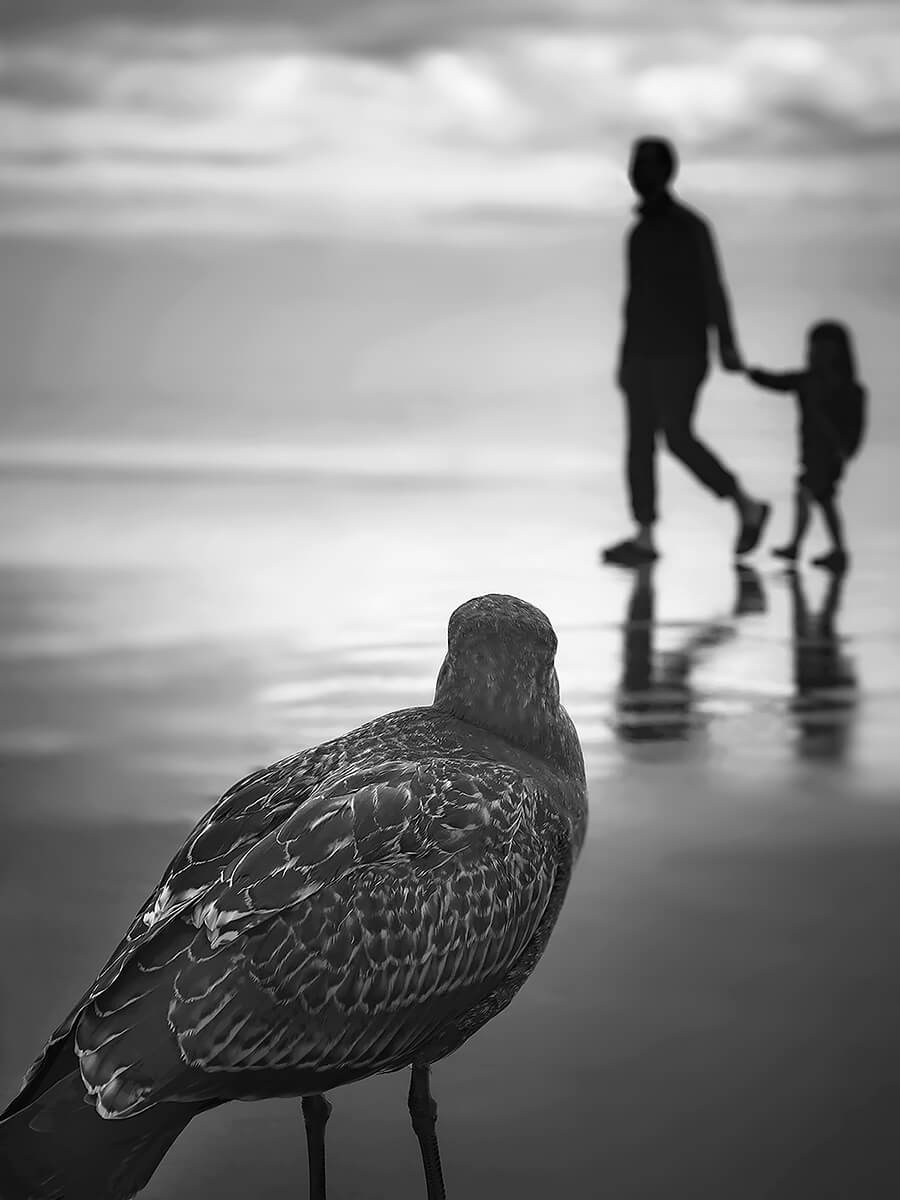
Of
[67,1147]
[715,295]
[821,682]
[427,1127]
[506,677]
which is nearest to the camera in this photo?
[67,1147]

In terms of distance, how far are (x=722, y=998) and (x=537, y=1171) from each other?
1.00 meters

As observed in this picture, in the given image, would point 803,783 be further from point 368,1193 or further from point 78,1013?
point 78,1013

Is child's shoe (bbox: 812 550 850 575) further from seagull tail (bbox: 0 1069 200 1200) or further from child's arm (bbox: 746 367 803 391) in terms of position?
seagull tail (bbox: 0 1069 200 1200)

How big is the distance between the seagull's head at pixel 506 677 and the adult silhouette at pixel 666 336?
852cm

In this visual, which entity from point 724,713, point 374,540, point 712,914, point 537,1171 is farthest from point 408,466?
point 537,1171

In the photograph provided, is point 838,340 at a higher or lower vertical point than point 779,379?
higher

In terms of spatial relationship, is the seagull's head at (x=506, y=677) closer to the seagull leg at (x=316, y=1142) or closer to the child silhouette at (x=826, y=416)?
the seagull leg at (x=316, y=1142)

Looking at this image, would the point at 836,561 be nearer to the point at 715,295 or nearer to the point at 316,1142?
the point at 715,295

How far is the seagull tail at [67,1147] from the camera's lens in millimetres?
2859

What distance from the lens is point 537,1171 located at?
3625mm

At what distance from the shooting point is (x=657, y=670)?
8.59 metres

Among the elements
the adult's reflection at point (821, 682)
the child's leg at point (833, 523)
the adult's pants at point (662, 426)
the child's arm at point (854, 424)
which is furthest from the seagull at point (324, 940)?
the child's arm at point (854, 424)

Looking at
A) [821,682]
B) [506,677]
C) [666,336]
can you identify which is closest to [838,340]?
[666,336]

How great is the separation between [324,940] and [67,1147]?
53cm
